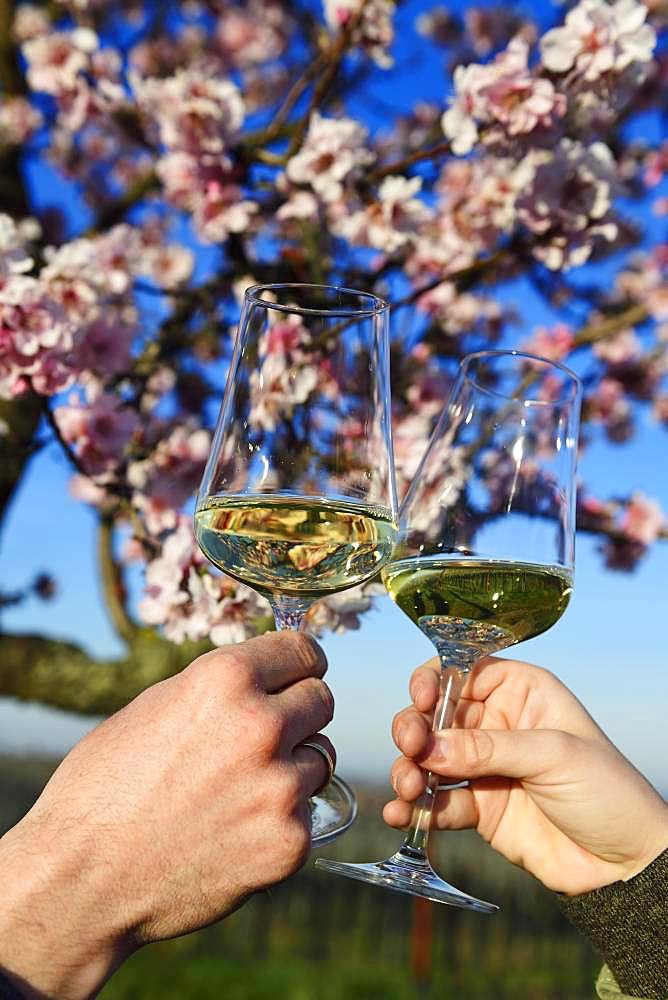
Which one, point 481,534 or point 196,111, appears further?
point 196,111

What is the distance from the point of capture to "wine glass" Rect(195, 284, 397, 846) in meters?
1.57

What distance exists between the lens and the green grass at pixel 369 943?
31.2 feet

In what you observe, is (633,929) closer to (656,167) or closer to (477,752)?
(477,752)

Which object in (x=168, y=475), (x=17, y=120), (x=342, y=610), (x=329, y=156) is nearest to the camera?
(x=342, y=610)

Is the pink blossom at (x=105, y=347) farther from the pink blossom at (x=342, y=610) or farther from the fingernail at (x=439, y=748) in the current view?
the fingernail at (x=439, y=748)

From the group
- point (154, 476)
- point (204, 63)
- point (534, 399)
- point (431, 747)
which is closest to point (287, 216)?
point (204, 63)

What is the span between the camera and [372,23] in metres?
3.92

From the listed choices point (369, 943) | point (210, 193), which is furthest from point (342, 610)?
point (369, 943)

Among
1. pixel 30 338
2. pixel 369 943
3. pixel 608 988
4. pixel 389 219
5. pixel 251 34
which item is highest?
pixel 251 34

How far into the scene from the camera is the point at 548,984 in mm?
10953

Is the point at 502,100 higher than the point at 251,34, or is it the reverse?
the point at 251,34

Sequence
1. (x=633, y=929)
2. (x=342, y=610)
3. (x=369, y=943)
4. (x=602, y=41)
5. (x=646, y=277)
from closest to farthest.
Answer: (x=633, y=929) < (x=342, y=610) < (x=602, y=41) < (x=646, y=277) < (x=369, y=943)

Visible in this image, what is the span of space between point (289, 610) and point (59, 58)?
11.5 ft

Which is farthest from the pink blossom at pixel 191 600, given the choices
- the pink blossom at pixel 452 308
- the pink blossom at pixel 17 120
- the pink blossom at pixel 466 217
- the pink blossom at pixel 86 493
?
the pink blossom at pixel 17 120
